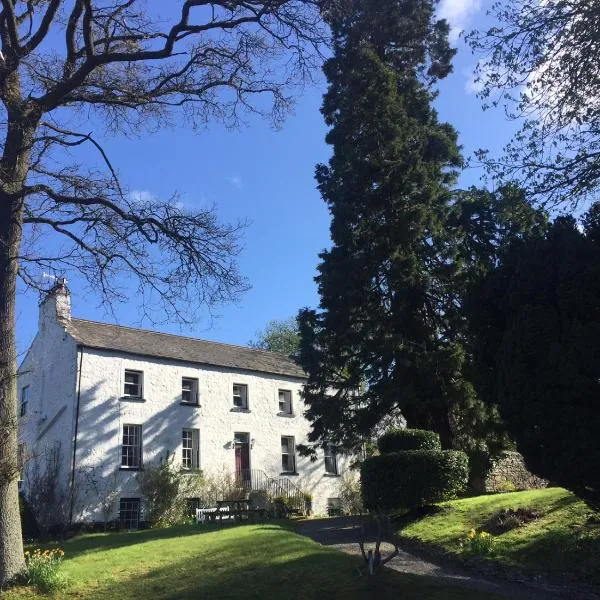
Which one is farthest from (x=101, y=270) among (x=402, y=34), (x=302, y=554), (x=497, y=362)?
(x=402, y=34)

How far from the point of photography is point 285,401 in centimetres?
3228

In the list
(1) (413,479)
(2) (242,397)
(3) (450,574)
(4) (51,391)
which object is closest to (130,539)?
(1) (413,479)

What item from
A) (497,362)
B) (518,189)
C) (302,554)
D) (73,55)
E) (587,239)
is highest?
(73,55)

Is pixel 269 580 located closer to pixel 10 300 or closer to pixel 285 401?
pixel 10 300

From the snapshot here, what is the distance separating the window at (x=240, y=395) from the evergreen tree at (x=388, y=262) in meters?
9.11

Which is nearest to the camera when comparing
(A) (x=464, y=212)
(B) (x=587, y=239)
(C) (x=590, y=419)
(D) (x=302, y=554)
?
(C) (x=590, y=419)

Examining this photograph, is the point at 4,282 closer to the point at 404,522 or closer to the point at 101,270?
the point at 101,270

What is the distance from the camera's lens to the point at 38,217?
13.4 meters

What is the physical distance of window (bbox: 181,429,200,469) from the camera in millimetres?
27347

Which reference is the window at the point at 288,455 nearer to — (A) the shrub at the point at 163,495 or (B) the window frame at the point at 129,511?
(A) the shrub at the point at 163,495

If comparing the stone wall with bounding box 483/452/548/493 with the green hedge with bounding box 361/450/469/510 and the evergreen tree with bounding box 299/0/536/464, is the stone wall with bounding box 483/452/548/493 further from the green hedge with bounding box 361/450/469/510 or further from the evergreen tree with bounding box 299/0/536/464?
the green hedge with bounding box 361/450/469/510

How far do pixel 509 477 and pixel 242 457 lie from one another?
38.5ft

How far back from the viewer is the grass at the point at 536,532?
10312 mm

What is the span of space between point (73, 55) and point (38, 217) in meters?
3.38
